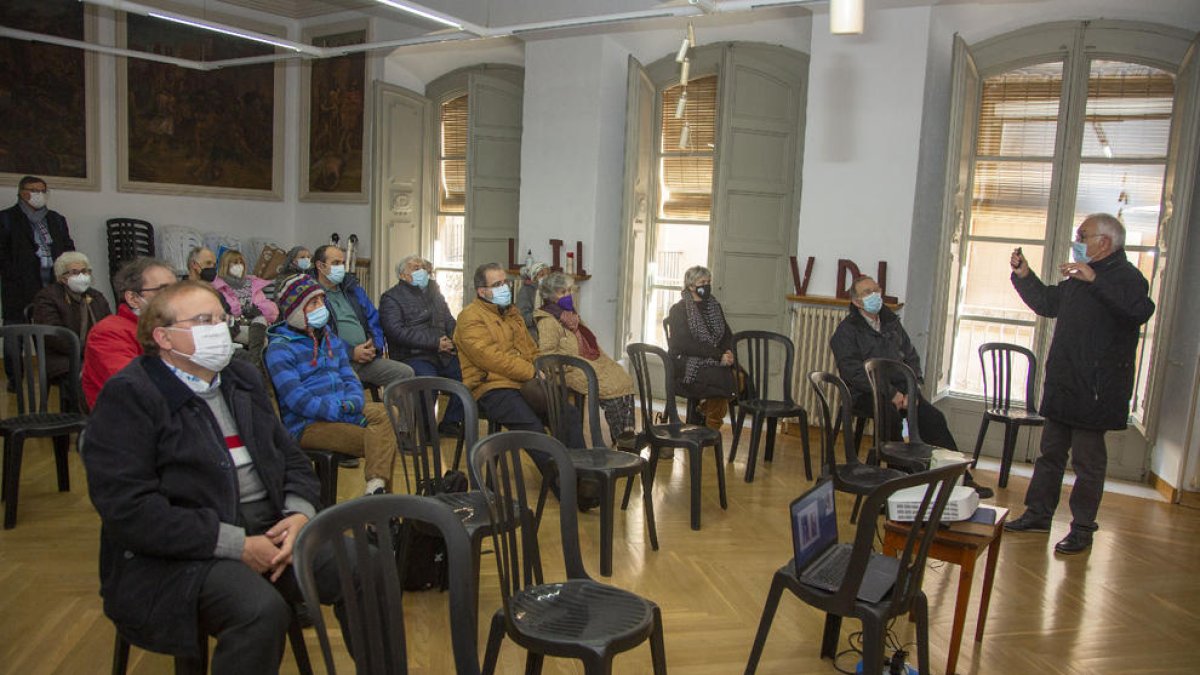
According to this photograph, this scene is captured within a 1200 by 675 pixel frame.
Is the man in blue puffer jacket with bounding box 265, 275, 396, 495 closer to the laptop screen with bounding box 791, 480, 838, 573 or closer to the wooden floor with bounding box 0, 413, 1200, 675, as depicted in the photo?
the wooden floor with bounding box 0, 413, 1200, 675

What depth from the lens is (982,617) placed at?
319 cm

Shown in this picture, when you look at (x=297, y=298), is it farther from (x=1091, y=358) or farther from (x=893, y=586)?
(x=1091, y=358)

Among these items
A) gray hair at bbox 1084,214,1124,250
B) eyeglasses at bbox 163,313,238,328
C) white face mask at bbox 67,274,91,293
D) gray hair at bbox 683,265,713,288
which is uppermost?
gray hair at bbox 1084,214,1124,250

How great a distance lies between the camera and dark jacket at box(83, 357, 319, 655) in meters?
2.13

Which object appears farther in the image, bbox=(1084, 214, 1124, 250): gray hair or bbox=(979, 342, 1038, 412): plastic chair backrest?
bbox=(979, 342, 1038, 412): plastic chair backrest

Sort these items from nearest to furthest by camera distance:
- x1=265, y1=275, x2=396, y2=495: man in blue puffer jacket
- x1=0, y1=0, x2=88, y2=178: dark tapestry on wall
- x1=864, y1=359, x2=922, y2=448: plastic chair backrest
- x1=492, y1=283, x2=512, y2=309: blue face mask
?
x1=265, y1=275, x2=396, y2=495: man in blue puffer jacket → x1=864, y1=359, x2=922, y2=448: plastic chair backrest → x1=492, y1=283, x2=512, y2=309: blue face mask → x1=0, y1=0, x2=88, y2=178: dark tapestry on wall

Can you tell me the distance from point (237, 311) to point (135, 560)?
4.46 meters

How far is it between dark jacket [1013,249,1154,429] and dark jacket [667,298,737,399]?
1.91 metres

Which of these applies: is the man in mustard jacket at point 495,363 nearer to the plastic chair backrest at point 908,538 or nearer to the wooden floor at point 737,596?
the wooden floor at point 737,596

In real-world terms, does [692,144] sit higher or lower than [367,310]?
higher

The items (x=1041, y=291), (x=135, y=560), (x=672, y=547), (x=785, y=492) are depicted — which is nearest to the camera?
(x=135, y=560)

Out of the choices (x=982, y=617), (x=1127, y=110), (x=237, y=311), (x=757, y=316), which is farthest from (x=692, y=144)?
(x=982, y=617)

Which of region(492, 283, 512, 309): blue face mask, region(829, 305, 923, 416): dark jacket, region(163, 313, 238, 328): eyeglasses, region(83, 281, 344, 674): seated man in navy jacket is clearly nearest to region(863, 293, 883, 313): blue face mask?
region(829, 305, 923, 416): dark jacket

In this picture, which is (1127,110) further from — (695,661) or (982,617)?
(695,661)
